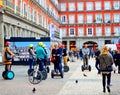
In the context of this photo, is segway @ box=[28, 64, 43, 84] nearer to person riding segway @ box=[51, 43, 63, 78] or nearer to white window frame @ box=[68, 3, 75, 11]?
person riding segway @ box=[51, 43, 63, 78]

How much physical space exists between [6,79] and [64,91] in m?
5.53

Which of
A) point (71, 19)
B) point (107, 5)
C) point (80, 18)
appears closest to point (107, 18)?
point (107, 5)

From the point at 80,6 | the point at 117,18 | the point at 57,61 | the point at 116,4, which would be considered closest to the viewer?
the point at 57,61

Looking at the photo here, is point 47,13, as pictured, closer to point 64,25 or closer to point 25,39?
point 64,25

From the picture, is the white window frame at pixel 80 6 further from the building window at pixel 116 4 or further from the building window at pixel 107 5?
the building window at pixel 116 4

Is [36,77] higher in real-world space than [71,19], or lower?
lower

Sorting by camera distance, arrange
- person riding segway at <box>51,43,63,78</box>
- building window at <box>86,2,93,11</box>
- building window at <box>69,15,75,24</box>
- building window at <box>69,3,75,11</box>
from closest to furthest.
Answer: person riding segway at <box>51,43,63,78</box> < building window at <box>86,2,93,11</box> < building window at <box>69,15,75,24</box> < building window at <box>69,3,75,11</box>

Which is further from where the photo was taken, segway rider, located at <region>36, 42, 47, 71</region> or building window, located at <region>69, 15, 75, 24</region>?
building window, located at <region>69, 15, 75, 24</region>

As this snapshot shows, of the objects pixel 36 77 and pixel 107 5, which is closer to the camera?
pixel 36 77

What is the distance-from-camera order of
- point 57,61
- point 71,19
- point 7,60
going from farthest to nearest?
point 71,19 → point 57,61 → point 7,60

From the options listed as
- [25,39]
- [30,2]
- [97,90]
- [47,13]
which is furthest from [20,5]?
[97,90]

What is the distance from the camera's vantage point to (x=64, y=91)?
1388 centimetres

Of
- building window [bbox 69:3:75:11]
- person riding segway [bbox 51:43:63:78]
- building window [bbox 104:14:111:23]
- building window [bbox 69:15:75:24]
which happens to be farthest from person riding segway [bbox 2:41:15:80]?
building window [bbox 69:3:75:11]

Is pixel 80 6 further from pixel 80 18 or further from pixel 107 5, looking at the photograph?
pixel 107 5
